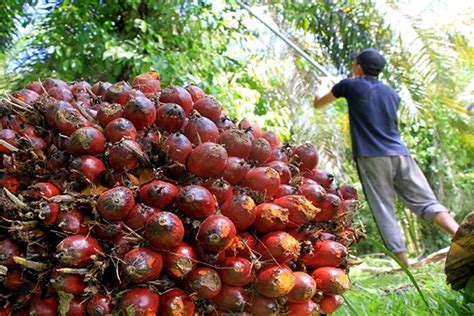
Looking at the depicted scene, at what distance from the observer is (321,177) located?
129 cm

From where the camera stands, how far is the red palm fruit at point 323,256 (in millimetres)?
1158

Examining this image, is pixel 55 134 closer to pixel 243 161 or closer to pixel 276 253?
pixel 243 161

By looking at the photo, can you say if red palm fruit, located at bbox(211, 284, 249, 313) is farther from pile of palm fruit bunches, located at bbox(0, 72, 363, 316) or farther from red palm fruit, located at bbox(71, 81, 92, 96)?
red palm fruit, located at bbox(71, 81, 92, 96)

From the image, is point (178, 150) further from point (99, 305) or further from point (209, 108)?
point (99, 305)

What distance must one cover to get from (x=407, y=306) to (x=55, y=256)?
1174mm

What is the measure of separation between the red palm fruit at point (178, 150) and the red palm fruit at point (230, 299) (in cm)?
25

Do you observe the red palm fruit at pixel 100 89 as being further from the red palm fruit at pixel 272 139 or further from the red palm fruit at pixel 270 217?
the red palm fruit at pixel 270 217

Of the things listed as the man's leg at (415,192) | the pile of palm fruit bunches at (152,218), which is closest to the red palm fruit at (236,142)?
the pile of palm fruit bunches at (152,218)

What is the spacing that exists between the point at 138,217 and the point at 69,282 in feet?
0.54

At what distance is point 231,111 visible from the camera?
5941 mm

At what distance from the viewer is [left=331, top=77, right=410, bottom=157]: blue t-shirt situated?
471 cm

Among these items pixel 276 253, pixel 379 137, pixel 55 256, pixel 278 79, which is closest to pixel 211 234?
pixel 276 253

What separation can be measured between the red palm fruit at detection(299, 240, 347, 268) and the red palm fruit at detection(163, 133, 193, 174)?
32 centimetres

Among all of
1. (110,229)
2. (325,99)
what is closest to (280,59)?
(325,99)
